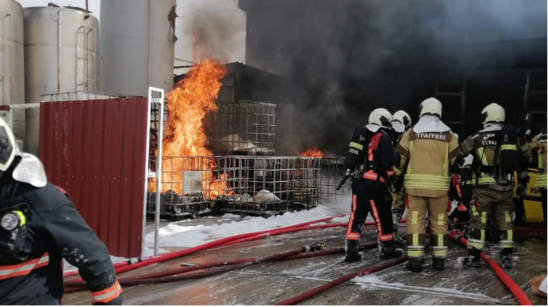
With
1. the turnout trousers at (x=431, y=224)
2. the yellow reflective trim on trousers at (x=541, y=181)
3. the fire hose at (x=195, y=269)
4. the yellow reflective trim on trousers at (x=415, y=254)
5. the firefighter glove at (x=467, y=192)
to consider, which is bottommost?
the fire hose at (x=195, y=269)

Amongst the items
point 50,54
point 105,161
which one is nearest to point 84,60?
point 50,54

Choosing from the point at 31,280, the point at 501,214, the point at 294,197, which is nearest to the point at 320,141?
the point at 294,197

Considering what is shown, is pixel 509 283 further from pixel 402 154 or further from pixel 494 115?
pixel 494 115

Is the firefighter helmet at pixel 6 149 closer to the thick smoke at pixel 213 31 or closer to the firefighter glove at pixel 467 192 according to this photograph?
the firefighter glove at pixel 467 192

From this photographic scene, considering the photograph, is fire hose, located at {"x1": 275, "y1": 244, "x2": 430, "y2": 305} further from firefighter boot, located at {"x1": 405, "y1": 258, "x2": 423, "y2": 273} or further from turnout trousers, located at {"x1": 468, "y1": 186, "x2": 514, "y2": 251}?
turnout trousers, located at {"x1": 468, "y1": 186, "x2": 514, "y2": 251}

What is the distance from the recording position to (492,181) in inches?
206

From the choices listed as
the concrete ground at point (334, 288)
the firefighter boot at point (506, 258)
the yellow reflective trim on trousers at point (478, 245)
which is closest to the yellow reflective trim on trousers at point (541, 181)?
the concrete ground at point (334, 288)

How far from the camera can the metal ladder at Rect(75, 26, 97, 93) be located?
1030cm

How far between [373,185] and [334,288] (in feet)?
5.13

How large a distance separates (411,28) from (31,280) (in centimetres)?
1287

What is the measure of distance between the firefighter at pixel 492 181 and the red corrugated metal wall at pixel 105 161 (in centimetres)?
374

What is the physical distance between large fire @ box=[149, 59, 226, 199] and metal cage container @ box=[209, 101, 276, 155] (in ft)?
1.02

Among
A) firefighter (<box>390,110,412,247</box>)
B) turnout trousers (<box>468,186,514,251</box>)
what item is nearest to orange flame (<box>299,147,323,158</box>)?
firefighter (<box>390,110,412,247</box>)

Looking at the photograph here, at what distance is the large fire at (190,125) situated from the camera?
9.34 metres
